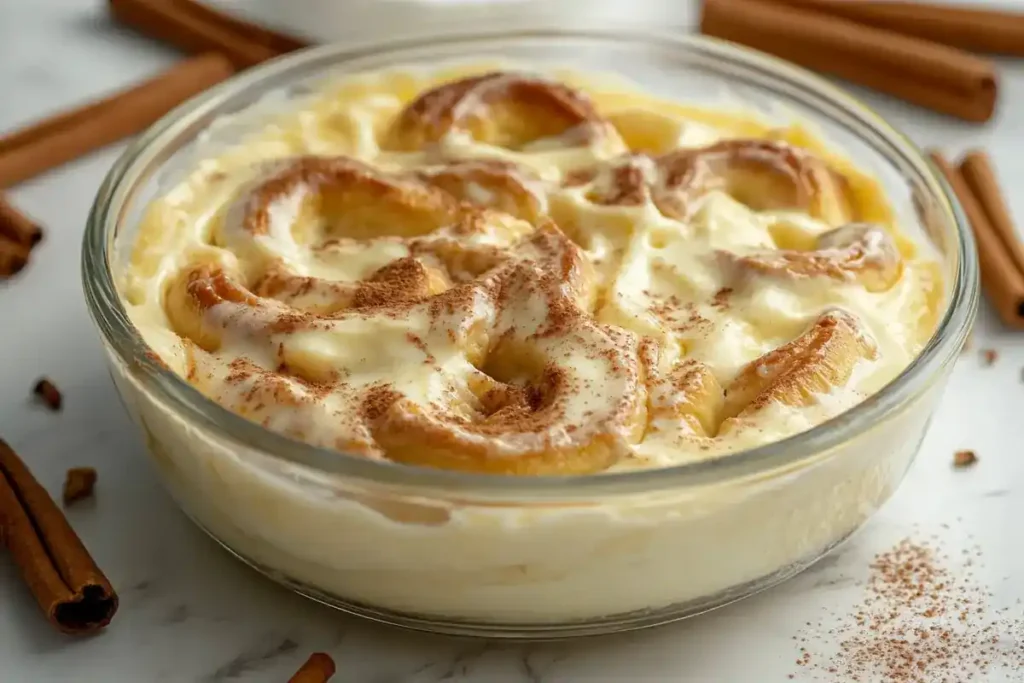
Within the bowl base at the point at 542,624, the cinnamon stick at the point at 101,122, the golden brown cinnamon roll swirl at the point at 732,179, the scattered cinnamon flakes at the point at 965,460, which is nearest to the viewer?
the bowl base at the point at 542,624

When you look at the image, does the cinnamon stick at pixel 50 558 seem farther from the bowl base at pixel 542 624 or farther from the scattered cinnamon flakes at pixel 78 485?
the bowl base at pixel 542 624

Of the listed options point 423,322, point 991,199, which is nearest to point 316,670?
point 423,322

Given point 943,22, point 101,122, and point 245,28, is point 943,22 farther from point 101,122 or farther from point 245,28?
point 101,122

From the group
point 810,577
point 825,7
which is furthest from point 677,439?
point 825,7

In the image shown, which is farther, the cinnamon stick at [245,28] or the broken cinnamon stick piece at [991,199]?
the cinnamon stick at [245,28]

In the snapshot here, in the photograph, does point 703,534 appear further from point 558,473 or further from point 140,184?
point 140,184

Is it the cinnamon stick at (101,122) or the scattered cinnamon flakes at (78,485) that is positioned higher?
the cinnamon stick at (101,122)

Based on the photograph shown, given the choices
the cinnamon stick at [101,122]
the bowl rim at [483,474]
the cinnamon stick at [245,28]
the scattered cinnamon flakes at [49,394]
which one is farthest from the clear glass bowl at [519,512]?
the cinnamon stick at [245,28]

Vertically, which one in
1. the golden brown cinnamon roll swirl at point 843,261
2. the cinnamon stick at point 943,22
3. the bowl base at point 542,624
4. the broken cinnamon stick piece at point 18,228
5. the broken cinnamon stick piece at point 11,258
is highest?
the cinnamon stick at point 943,22
